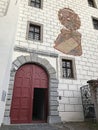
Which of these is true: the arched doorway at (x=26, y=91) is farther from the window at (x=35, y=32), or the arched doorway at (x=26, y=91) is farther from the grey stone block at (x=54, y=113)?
the window at (x=35, y=32)

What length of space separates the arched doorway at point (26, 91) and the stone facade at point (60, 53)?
0.62 meters

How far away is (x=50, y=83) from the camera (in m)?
8.24

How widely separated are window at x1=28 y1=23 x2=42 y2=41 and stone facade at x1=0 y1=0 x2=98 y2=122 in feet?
0.93

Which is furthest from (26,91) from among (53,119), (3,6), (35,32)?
(3,6)

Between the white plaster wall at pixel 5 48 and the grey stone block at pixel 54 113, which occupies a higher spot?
the white plaster wall at pixel 5 48

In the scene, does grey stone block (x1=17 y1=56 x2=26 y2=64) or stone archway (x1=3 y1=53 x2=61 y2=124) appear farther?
grey stone block (x1=17 y1=56 x2=26 y2=64)

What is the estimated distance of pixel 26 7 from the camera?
961 centimetres

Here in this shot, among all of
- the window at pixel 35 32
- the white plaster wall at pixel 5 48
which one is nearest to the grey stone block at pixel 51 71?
the window at pixel 35 32

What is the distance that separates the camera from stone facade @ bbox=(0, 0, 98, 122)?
821 centimetres

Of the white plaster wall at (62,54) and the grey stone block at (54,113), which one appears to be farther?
the white plaster wall at (62,54)

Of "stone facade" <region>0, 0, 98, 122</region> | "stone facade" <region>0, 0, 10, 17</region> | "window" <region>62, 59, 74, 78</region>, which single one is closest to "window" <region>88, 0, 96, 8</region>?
"stone facade" <region>0, 0, 98, 122</region>

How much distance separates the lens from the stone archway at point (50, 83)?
23.1ft

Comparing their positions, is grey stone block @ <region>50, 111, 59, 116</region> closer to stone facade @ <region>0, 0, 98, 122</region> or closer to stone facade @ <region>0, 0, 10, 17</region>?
stone facade @ <region>0, 0, 98, 122</region>

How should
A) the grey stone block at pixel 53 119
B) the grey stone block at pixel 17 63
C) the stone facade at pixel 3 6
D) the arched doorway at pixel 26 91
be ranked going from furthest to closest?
1. the stone facade at pixel 3 6
2. the grey stone block at pixel 17 63
3. the grey stone block at pixel 53 119
4. the arched doorway at pixel 26 91
